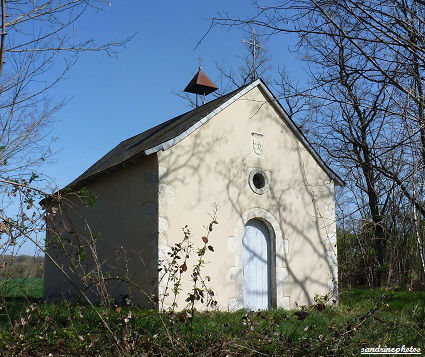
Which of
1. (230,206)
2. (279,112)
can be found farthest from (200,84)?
(230,206)

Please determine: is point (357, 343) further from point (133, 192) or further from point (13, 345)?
point (133, 192)

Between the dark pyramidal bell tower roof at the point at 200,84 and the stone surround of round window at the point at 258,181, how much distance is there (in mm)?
6500

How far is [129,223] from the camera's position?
952 centimetres

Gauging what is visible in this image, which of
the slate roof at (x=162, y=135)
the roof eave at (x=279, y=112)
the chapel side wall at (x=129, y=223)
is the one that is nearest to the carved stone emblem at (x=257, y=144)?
the roof eave at (x=279, y=112)

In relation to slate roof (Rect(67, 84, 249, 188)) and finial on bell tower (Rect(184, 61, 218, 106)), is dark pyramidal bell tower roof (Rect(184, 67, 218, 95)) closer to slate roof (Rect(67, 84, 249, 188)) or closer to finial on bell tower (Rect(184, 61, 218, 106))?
Answer: finial on bell tower (Rect(184, 61, 218, 106))

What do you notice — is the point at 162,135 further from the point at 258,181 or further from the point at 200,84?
the point at 200,84

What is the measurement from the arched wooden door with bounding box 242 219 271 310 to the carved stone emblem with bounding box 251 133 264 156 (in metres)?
1.51

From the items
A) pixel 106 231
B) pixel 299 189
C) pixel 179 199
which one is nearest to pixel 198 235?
pixel 179 199

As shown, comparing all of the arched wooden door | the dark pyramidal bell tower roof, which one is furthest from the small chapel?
the dark pyramidal bell tower roof

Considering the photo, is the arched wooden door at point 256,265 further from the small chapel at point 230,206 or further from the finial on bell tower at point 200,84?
the finial on bell tower at point 200,84

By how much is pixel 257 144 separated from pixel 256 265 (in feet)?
8.64

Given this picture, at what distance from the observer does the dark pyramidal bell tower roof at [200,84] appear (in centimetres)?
1605

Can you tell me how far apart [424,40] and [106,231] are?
7776 mm

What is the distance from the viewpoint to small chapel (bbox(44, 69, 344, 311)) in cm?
895
